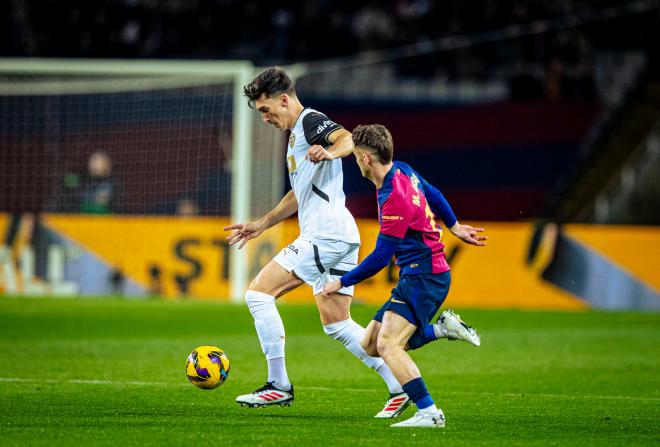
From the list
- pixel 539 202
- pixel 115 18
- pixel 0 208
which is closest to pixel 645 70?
pixel 539 202

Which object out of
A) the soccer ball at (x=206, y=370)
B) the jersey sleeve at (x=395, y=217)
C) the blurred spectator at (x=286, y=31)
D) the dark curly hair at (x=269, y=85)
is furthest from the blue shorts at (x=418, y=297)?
the blurred spectator at (x=286, y=31)

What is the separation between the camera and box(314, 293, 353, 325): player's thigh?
27.9 ft

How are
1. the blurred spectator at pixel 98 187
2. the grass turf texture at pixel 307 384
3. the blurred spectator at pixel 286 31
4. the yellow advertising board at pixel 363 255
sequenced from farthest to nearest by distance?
the blurred spectator at pixel 286 31
the blurred spectator at pixel 98 187
the yellow advertising board at pixel 363 255
the grass turf texture at pixel 307 384

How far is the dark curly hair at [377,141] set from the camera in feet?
24.3

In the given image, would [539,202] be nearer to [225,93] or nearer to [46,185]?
[225,93]

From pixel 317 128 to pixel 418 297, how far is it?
1.61 meters

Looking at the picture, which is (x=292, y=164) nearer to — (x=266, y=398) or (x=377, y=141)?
(x=377, y=141)

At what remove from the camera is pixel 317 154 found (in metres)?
7.75

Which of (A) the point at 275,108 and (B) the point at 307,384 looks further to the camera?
(B) the point at 307,384

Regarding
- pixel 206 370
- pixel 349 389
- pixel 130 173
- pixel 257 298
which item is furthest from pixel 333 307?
pixel 130 173

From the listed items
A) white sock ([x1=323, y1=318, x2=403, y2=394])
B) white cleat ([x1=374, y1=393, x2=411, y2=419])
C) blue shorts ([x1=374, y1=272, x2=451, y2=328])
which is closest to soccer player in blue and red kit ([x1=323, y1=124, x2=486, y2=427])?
blue shorts ([x1=374, y1=272, x2=451, y2=328])

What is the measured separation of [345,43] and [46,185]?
8.17 metres

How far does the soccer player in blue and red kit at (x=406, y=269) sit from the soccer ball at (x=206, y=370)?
1476 millimetres

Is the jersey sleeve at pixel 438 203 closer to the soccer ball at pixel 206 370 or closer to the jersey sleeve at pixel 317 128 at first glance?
the jersey sleeve at pixel 317 128
